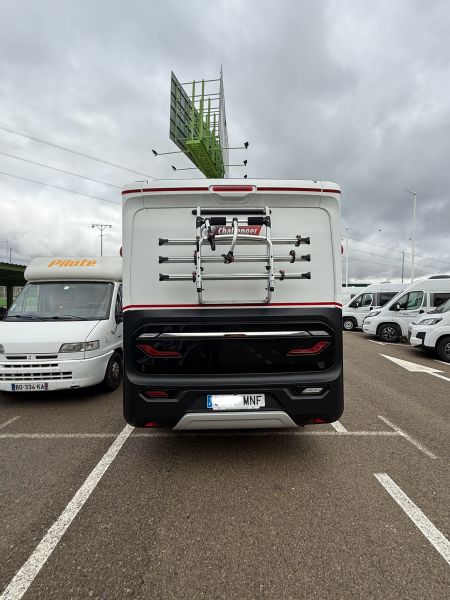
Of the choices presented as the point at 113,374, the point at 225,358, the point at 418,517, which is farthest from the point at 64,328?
the point at 418,517

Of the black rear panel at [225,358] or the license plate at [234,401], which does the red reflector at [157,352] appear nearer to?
the black rear panel at [225,358]

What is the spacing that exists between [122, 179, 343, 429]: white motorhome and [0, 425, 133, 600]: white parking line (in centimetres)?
68

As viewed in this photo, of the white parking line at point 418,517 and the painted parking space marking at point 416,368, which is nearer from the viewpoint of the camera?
the white parking line at point 418,517

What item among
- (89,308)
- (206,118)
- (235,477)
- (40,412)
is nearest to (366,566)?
(235,477)

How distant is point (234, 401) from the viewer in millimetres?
3088

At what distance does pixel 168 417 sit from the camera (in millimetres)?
3070

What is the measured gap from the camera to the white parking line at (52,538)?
2.00 meters

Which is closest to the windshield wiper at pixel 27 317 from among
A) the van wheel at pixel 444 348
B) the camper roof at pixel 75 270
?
the camper roof at pixel 75 270

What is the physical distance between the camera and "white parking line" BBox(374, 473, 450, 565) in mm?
2307

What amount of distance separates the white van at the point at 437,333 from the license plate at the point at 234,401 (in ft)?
28.1

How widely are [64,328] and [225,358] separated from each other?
3.39 metres

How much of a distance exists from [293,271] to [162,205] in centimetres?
134

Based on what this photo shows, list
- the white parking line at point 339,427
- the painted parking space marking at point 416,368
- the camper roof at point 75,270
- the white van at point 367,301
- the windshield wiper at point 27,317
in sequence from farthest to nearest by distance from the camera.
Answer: the white van at point 367,301 < the painted parking space marking at point 416,368 < the camper roof at point 75,270 < the windshield wiper at point 27,317 < the white parking line at point 339,427

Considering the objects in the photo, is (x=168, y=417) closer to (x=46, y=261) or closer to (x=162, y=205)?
(x=162, y=205)
